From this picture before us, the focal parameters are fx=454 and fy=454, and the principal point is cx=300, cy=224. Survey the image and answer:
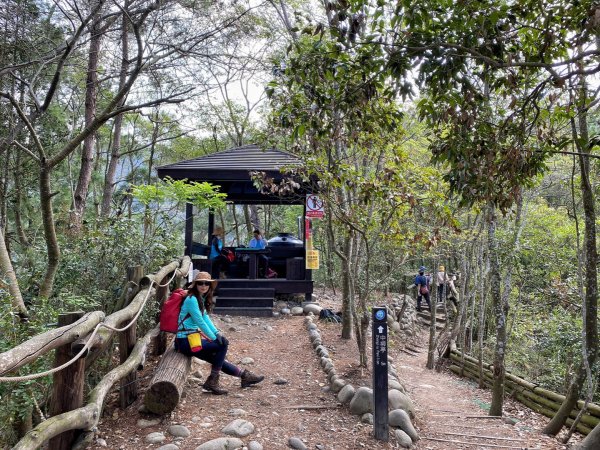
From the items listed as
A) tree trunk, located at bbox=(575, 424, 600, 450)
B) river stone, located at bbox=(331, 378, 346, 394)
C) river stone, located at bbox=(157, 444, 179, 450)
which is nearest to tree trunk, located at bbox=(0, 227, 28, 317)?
river stone, located at bbox=(157, 444, 179, 450)

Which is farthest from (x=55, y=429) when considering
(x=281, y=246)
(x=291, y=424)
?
(x=281, y=246)

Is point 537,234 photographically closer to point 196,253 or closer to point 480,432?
point 480,432

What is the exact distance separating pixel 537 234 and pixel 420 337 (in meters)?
5.69

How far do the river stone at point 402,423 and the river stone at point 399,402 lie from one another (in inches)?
8.2

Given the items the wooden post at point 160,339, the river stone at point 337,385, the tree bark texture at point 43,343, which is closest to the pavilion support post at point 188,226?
the wooden post at point 160,339

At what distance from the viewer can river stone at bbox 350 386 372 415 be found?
4527 mm

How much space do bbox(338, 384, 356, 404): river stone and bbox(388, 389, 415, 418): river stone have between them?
1.30ft

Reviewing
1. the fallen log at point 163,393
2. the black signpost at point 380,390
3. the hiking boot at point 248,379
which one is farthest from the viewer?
the hiking boot at point 248,379

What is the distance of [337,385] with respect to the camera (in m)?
5.16

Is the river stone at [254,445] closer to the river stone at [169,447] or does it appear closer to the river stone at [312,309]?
the river stone at [169,447]

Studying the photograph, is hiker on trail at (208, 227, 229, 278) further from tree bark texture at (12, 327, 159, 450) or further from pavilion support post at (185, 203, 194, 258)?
tree bark texture at (12, 327, 159, 450)

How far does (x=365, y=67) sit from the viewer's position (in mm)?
3387

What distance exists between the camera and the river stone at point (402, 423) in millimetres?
4348

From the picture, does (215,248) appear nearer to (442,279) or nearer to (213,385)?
(213,385)
